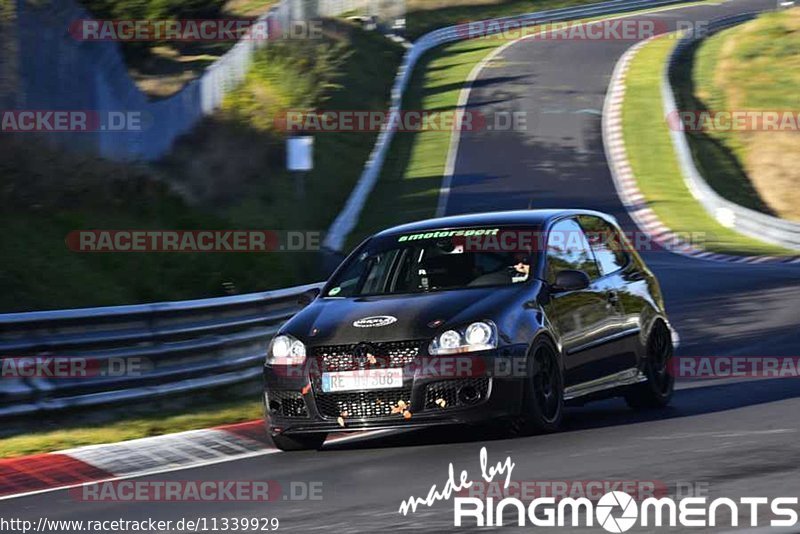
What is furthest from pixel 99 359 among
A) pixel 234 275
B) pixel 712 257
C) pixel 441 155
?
pixel 441 155

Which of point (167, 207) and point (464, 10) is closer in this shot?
point (167, 207)

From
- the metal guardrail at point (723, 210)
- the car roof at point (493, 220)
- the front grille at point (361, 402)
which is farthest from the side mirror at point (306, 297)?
the metal guardrail at point (723, 210)

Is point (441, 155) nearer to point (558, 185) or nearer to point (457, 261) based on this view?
point (558, 185)

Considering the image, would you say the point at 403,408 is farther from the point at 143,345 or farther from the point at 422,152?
the point at 422,152

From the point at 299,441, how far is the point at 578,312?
2.07 meters

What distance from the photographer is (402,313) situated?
31.2 ft

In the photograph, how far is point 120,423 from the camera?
38.5 ft

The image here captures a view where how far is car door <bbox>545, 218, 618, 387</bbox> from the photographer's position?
10086mm

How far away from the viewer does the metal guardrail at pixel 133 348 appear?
1138 cm

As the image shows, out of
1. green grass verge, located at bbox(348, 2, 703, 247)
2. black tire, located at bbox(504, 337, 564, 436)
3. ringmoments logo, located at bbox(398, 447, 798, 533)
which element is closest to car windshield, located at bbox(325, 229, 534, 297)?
black tire, located at bbox(504, 337, 564, 436)
